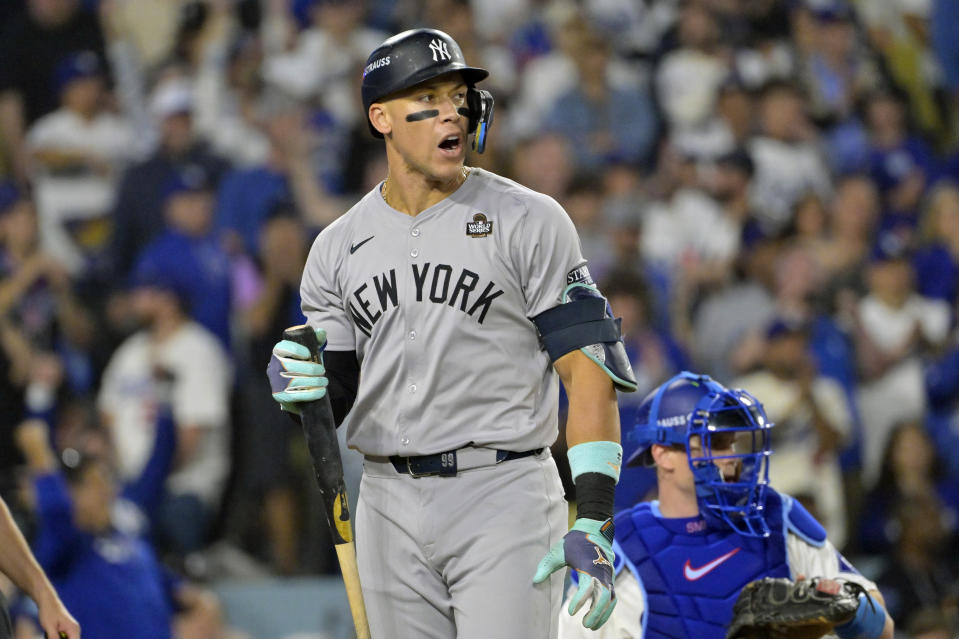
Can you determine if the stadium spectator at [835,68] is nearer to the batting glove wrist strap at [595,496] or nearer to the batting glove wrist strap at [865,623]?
the batting glove wrist strap at [865,623]

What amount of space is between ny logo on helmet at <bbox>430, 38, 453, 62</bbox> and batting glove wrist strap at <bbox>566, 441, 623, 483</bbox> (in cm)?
98

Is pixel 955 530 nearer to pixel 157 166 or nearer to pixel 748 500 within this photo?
pixel 748 500

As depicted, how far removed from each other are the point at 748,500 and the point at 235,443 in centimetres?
416

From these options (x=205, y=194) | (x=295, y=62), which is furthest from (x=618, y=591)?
(x=295, y=62)

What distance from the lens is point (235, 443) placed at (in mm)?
7219

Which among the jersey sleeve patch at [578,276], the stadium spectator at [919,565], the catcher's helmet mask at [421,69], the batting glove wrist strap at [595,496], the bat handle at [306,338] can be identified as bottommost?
the stadium spectator at [919,565]

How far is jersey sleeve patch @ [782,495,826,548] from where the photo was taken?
12.2 feet

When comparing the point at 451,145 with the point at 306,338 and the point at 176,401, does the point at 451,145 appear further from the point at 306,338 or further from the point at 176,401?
the point at 176,401

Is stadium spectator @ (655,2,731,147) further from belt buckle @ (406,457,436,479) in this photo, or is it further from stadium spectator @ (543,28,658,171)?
belt buckle @ (406,457,436,479)

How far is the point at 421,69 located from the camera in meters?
2.96

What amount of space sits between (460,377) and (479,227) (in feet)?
1.19

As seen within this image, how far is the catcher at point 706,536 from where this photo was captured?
369 centimetres

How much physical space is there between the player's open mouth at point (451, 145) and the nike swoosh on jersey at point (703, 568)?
1.54 m

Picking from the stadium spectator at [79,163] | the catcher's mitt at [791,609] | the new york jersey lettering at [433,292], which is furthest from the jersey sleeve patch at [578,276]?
the stadium spectator at [79,163]
